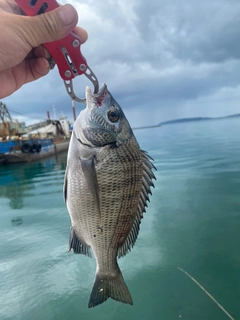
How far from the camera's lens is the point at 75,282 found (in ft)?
15.3

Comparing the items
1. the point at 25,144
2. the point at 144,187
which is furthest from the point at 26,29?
the point at 25,144

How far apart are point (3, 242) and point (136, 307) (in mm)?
4396

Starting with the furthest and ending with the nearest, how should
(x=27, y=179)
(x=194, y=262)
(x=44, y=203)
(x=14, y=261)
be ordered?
1. (x=27, y=179)
2. (x=44, y=203)
3. (x=14, y=261)
4. (x=194, y=262)

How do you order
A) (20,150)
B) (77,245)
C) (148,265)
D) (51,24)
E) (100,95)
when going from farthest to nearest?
(20,150) → (148,265) → (77,245) → (100,95) → (51,24)

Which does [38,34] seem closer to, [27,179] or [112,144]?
[112,144]

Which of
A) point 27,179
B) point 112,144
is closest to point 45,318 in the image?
point 112,144

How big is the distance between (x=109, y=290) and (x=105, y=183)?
858 millimetres

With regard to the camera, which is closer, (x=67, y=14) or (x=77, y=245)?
(x=67, y=14)

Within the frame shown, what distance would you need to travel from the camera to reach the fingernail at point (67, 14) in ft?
5.94

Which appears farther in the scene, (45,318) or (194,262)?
(194,262)

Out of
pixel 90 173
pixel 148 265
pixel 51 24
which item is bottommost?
pixel 148 265

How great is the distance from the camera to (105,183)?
1.89 meters

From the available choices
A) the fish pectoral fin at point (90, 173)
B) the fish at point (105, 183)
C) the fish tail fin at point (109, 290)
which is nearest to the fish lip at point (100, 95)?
the fish at point (105, 183)

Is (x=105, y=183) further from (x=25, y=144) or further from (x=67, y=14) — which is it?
(x=25, y=144)
